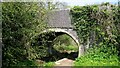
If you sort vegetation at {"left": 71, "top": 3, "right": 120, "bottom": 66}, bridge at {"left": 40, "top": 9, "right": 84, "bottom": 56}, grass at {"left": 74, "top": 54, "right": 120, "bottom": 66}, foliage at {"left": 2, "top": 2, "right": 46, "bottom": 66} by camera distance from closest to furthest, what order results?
foliage at {"left": 2, "top": 2, "right": 46, "bottom": 66} < grass at {"left": 74, "top": 54, "right": 120, "bottom": 66} < vegetation at {"left": 71, "top": 3, "right": 120, "bottom": 66} < bridge at {"left": 40, "top": 9, "right": 84, "bottom": 56}

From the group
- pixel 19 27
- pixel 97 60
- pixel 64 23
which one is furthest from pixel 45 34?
pixel 64 23

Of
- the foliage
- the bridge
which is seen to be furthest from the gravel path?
the foliage

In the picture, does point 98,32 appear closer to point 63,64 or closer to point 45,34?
point 63,64

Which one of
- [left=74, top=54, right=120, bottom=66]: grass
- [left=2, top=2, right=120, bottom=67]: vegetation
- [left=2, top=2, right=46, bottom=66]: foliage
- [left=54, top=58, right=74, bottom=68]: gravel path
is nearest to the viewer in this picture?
[left=2, top=2, right=46, bottom=66]: foliage

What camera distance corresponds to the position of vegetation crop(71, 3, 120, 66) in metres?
10.5

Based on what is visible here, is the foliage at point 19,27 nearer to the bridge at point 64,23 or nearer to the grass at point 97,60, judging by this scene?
the grass at point 97,60

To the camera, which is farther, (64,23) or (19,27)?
(64,23)

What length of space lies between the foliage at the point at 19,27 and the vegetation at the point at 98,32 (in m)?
3.19

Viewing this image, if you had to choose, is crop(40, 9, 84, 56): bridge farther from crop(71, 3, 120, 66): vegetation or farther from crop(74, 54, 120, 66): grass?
crop(74, 54, 120, 66): grass

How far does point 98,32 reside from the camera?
10.9 m

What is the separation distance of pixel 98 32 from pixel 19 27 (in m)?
4.78

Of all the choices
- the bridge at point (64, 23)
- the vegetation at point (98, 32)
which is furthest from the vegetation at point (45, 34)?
the bridge at point (64, 23)

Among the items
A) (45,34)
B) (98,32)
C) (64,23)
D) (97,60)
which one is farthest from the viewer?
(64,23)

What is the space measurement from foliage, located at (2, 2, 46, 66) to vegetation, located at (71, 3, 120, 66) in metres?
3.19
